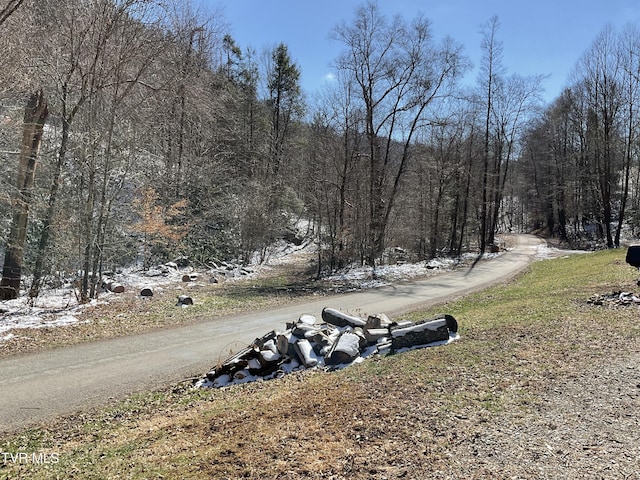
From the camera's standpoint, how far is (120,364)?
7246 millimetres

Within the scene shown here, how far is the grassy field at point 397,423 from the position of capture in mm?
3311

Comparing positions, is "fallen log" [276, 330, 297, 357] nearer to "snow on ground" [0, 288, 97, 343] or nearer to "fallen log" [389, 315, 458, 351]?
"fallen log" [389, 315, 458, 351]

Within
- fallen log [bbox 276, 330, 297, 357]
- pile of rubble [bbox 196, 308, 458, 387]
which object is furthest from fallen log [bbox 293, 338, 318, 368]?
fallen log [bbox 276, 330, 297, 357]

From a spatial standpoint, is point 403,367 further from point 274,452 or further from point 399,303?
point 399,303

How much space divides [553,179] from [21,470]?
51435mm

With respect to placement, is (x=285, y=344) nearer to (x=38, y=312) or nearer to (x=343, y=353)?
(x=343, y=353)

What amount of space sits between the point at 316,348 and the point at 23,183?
10285mm

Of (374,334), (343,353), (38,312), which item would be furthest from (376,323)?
(38,312)

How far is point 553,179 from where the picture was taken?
44812 mm

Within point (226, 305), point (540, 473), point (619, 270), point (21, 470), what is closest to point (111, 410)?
point (21, 470)

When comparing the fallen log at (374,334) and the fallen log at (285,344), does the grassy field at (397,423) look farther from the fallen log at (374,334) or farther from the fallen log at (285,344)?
the fallen log at (374,334)

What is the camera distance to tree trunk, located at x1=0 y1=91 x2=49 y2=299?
11.6 meters

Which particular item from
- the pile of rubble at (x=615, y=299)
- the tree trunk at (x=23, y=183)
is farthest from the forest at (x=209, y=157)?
the pile of rubble at (x=615, y=299)

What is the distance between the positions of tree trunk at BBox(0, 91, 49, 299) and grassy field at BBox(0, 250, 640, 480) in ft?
29.1
